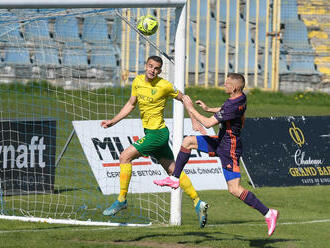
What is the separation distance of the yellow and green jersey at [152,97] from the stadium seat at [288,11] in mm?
20291

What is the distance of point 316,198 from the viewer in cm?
1390

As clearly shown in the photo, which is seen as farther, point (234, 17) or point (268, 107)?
point (234, 17)

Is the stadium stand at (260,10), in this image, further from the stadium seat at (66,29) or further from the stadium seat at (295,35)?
the stadium seat at (66,29)

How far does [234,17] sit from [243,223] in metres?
18.7

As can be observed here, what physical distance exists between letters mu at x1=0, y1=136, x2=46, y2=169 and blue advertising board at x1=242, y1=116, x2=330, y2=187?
431cm

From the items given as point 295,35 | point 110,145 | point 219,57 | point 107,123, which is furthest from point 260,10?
point 107,123

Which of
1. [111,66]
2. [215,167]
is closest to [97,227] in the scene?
[215,167]

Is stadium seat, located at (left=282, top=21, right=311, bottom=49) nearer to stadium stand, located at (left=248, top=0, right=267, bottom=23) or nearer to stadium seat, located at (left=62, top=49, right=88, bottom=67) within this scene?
stadium stand, located at (left=248, top=0, right=267, bottom=23)

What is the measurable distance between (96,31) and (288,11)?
28.8ft

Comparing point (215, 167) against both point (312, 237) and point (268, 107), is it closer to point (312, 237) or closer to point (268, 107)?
point (312, 237)

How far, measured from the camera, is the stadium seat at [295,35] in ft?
94.7

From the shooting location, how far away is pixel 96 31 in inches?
965

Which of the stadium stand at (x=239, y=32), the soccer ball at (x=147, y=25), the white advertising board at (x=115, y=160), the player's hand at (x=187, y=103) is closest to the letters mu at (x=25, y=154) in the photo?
the white advertising board at (x=115, y=160)

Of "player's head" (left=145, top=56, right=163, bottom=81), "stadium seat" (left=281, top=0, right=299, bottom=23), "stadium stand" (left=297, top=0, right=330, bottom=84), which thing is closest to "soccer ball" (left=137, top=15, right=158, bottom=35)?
"player's head" (left=145, top=56, right=163, bottom=81)
